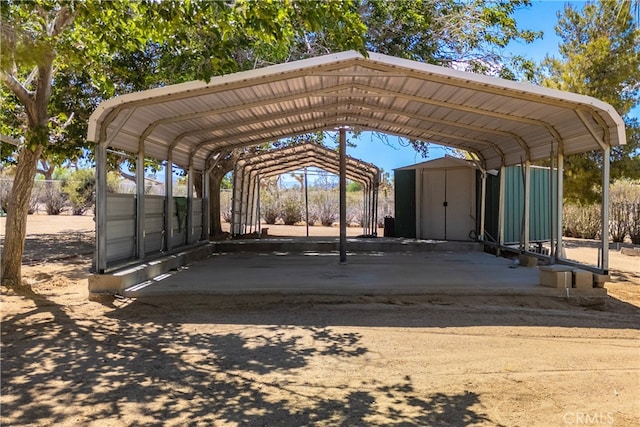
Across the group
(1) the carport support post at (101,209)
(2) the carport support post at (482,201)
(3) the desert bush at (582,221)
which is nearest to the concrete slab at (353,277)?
(1) the carport support post at (101,209)

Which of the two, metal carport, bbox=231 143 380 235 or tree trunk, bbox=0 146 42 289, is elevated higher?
metal carport, bbox=231 143 380 235

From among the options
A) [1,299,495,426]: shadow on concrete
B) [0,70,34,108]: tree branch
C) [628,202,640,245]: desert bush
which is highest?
[0,70,34,108]: tree branch

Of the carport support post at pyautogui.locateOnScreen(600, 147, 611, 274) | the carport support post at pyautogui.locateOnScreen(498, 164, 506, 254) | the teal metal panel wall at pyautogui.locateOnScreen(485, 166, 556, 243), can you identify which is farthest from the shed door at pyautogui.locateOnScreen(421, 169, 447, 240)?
the carport support post at pyautogui.locateOnScreen(600, 147, 611, 274)

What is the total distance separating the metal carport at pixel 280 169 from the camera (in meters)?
14.7

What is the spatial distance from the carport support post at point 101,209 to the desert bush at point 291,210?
61.8 feet

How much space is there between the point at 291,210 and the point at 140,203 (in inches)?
698

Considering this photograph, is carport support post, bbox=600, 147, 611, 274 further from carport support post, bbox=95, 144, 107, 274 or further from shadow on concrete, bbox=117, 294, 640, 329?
carport support post, bbox=95, 144, 107, 274

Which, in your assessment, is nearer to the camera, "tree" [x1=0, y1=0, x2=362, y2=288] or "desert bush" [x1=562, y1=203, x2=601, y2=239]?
"tree" [x1=0, y1=0, x2=362, y2=288]

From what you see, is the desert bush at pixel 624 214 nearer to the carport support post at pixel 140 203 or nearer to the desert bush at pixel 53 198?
the carport support post at pixel 140 203

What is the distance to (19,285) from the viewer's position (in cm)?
797

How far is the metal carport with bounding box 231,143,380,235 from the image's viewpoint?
14.7m

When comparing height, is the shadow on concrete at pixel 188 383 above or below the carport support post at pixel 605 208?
below

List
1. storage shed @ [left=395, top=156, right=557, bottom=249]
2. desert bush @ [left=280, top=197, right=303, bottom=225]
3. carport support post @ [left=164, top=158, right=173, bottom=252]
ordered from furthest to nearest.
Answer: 1. desert bush @ [left=280, top=197, right=303, bottom=225]
2. storage shed @ [left=395, top=156, right=557, bottom=249]
3. carport support post @ [left=164, top=158, right=173, bottom=252]

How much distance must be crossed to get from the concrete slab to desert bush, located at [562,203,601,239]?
38.7ft
